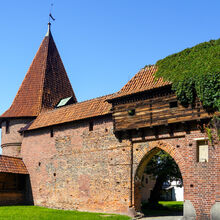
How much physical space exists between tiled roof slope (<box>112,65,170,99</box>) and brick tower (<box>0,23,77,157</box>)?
9.82 metres

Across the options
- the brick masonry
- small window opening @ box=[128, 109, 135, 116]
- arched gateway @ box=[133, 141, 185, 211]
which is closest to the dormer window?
the brick masonry

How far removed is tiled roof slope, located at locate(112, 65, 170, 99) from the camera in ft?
58.6

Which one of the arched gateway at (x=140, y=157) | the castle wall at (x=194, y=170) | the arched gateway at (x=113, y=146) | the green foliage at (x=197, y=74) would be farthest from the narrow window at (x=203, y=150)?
the arched gateway at (x=140, y=157)

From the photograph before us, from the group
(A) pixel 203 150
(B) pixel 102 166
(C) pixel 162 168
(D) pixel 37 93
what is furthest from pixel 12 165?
(A) pixel 203 150

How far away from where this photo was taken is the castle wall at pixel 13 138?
2652cm

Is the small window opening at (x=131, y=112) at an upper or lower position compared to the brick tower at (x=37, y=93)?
lower

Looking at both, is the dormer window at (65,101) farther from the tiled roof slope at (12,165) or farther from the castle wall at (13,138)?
the tiled roof slope at (12,165)

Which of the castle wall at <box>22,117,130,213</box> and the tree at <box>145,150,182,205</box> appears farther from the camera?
the tree at <box>145,150,182,205</box>

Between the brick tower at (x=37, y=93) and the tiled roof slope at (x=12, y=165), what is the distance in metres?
1.77

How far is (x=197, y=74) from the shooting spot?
52.3ft

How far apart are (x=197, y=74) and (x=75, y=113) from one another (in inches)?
355

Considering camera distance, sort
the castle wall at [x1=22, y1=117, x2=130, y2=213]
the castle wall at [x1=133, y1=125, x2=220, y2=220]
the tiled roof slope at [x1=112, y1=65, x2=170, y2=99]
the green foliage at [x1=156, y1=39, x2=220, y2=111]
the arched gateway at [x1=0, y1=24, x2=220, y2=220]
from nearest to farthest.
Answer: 1. the castle wall at [x1=133, y1=125, x2=220, y2=220]
2. the green foliage at [x1=156, y1=39, x2=220, y2=111]
3. the arched gateway at [x1=0, y1=24, x2=220, y2=220]
4. the tiled roof slope at [x1=112, y1=65, x2=170, y2=99]
5. the castle wall at [x1=22, y1=117, x2=130, y2=213]

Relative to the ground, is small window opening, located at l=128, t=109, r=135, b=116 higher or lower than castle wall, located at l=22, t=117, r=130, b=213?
higher

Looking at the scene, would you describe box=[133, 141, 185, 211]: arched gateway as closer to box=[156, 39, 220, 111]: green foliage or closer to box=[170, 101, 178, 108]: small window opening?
box=[170, 101, 178, 108]: small window opening
